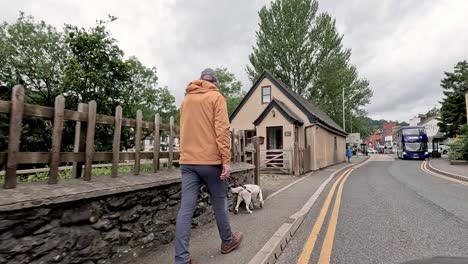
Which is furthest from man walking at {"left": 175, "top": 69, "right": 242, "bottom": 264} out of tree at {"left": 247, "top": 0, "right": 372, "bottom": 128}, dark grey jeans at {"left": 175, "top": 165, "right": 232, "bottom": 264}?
tree at {"left": 247, "top": 0, "right": 372, "bottom": 128}

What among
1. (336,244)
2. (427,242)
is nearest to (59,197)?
(336,244)

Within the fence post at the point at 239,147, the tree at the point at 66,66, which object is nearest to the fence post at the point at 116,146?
the fence post at the point at 239,147

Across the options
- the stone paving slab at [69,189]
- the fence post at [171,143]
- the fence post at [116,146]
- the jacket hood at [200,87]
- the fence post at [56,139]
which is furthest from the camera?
the fence post at [171,143]

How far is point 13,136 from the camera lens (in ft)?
7.93

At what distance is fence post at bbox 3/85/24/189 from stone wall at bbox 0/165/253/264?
37 centimetres

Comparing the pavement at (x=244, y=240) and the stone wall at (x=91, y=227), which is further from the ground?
the stone wall at (x=91, y=227)

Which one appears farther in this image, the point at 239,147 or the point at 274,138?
the point at 274,138

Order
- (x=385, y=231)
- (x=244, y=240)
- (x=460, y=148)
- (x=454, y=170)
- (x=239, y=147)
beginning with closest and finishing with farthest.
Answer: (x=244, y=240) < (x=385, y=231) < (x=239, y=147) < (x=454, y=170) < (x=460, y=148)

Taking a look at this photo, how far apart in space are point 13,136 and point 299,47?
29301 millimetres

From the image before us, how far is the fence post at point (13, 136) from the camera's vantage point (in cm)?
239

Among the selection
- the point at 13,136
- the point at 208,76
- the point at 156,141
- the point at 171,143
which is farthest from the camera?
the point at 171,143

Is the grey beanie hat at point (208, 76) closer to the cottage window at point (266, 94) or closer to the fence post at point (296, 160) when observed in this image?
the fence post at point (296, 160)

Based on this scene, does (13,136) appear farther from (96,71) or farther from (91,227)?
(96,71)

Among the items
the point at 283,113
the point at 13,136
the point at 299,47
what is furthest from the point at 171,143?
the point at 299,47
